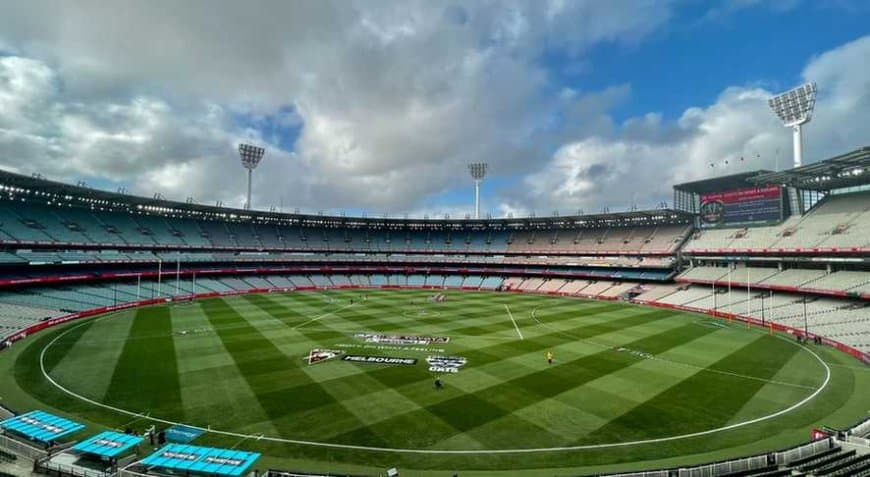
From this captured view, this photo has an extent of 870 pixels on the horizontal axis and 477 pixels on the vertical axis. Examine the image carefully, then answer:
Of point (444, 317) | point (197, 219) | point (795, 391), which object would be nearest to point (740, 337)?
point (795, 391)

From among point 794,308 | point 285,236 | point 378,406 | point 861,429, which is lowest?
point 378,406

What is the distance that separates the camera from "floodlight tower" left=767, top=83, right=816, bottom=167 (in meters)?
64.8

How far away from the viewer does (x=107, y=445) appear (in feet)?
54.0

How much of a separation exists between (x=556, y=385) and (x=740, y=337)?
98.4 ft

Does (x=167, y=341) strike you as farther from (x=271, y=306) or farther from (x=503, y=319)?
(x=503, y=319)

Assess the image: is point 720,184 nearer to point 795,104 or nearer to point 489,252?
point 795,104

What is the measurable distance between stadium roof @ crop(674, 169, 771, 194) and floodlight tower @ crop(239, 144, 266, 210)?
324 feet

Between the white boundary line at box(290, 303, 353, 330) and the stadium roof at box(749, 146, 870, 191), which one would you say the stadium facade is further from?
the white boundary line at box(290, 303, 353, 330)

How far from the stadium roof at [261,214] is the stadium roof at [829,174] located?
18890 millimetres

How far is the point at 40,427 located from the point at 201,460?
29.0 ft

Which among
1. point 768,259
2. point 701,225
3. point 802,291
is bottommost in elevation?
point 802,291

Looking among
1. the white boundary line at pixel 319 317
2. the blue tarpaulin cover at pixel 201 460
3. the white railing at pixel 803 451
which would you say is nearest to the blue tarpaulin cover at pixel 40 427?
the blue tarpaulin cover at pixel 201 460

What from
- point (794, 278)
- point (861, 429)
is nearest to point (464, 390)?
point (861, 429)

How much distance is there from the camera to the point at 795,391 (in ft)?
90.0
